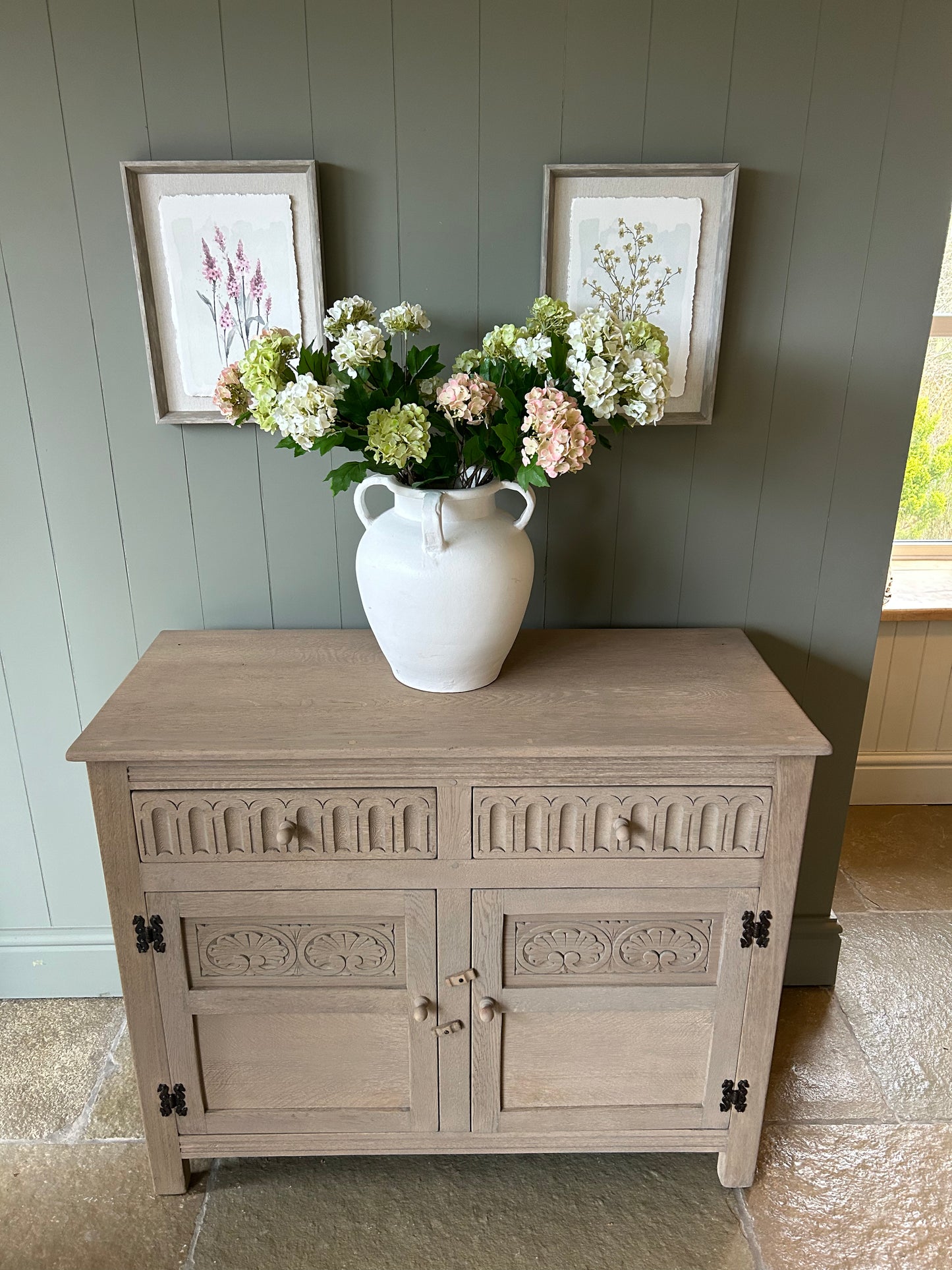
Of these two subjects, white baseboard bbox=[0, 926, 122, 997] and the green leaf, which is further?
white baseboard bbox=[0, 926, 122, 997]

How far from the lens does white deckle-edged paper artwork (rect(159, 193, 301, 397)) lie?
1.68 m

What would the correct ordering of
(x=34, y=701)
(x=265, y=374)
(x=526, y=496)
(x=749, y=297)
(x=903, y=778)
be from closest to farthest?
1. (x=265, y=374)
2. (x=526, y=496)
3. (x=749, y=297)
4. (x=34, y=701)
5. (x=903, y=778)

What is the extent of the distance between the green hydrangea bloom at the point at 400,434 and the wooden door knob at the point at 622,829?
682mm

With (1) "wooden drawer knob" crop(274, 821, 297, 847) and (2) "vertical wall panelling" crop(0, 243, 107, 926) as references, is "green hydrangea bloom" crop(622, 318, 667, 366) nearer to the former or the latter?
Answer: (1) "wooden drawer knob" crop(274, 821, 297, 847)

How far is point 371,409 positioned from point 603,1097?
1336mm

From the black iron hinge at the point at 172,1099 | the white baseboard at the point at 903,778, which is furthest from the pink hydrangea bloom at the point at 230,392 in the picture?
the white baseboard at the point at 903,778

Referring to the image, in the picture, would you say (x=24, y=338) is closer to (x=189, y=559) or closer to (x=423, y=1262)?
(x=189, y=559)

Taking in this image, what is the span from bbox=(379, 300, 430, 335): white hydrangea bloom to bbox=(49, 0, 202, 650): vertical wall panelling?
20.8 inches

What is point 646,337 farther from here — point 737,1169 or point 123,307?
point 737,1169

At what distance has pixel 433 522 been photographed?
1.51 m

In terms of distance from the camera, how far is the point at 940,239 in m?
1.75

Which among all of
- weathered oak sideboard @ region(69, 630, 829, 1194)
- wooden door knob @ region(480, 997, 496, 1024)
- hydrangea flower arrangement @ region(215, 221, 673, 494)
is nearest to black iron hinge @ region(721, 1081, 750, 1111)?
weathered oak sideboard @ region(69, 630, 829, 1194)

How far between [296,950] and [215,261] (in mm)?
1286

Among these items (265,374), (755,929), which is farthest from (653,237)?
(755,929)
